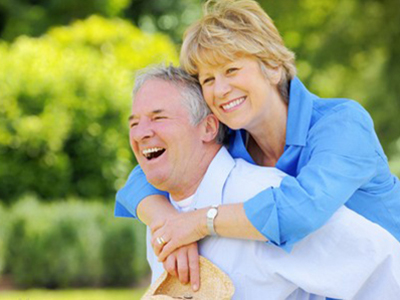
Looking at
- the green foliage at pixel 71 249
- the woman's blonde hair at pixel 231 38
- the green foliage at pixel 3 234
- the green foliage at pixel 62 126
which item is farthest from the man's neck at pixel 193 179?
the green foliage at pixel 62 126

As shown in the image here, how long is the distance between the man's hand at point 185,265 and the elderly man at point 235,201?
0.08 meters

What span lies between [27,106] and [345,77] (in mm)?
7700

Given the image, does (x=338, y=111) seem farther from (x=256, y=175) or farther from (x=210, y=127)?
(x=210, y=127)

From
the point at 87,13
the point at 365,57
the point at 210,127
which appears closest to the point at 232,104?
the point at 210,127

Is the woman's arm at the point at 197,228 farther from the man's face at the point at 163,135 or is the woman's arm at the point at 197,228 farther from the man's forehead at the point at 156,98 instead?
the man's forehead at the point at 156,98

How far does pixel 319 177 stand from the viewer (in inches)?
90.9

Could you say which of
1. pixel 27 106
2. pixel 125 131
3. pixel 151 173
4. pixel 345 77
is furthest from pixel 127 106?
pixel 151 173

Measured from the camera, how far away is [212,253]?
248 cm

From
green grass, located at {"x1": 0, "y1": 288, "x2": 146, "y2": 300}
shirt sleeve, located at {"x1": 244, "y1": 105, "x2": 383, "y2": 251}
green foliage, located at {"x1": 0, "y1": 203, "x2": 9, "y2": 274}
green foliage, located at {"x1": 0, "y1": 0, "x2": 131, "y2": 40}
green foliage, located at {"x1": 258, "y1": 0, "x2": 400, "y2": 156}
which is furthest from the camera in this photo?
green foliage, located at {"x1": 0, "y1": 0, "x2": 131, "y2": 40}

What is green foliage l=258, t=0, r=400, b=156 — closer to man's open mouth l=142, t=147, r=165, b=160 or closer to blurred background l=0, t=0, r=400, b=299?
blurred background l=0, t=0, r=400, b=299

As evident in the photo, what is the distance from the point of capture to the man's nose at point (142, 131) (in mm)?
2562

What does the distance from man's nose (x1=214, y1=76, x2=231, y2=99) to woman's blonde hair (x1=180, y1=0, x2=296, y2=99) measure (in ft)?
0.20

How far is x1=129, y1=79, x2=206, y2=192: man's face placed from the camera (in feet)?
8.45

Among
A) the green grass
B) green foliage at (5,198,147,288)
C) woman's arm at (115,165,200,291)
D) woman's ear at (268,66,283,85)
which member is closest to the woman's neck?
woman's ear at (268,66,283,85)
